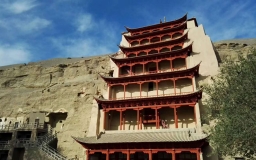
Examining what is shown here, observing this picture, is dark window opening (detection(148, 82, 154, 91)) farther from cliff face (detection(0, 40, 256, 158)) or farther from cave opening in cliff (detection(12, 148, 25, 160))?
cave opening in cliff (detection(12, 148, 25, 160))

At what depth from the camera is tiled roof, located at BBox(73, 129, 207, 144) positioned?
695 inches

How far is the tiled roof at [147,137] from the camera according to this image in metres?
17.7

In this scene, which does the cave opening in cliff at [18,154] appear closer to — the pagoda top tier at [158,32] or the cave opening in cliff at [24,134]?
the cave opening in cliff at [24,134]

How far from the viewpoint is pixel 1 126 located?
1218 inches

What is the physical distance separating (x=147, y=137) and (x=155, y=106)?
3.91 metres

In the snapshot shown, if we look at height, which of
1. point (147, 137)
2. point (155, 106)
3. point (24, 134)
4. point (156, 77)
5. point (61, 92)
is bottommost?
point (147, 137)

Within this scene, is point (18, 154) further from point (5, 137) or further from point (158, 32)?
point (158, 32)

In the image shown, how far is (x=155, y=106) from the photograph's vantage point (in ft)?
72.1

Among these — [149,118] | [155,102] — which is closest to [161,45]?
[155,102]

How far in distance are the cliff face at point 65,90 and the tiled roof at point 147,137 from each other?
5511mm

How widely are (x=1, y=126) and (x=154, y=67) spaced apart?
2342cm

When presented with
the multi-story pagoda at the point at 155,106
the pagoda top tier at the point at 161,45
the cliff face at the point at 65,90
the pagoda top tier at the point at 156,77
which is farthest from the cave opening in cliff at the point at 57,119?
the pagoda top tier at the point at 161,45

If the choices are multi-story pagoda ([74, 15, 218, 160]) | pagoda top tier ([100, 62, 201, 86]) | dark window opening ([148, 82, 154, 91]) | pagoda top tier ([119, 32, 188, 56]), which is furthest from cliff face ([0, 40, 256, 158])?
dark window opening ([148, 82, 154, 91])

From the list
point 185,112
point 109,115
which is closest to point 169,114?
point 185,112
